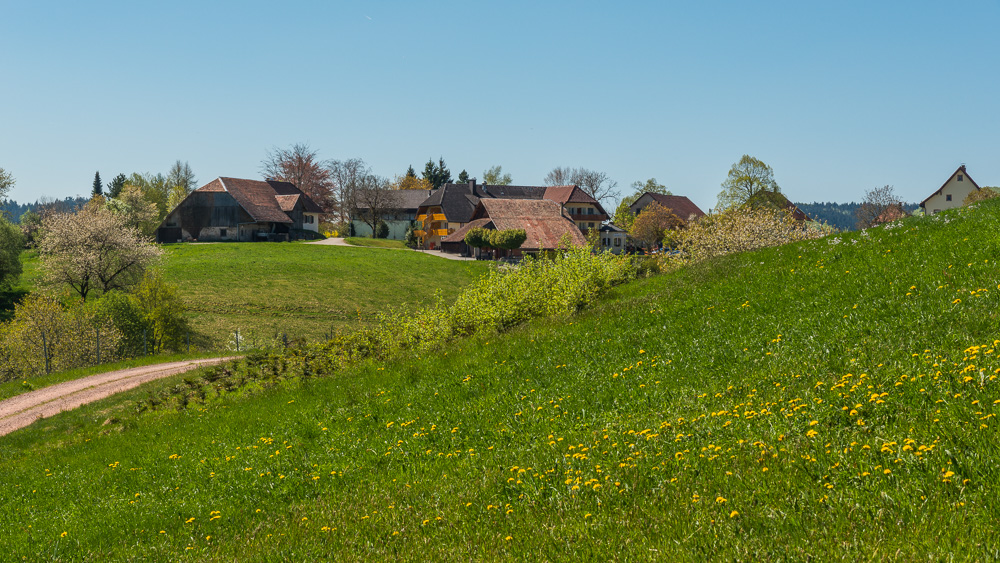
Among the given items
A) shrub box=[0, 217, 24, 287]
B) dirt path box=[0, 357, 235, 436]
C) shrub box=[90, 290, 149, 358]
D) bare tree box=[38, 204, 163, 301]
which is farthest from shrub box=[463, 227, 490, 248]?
dirt path box=[0, 357, 235, 436]

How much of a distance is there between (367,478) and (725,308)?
360 inches

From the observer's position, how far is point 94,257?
4634cm

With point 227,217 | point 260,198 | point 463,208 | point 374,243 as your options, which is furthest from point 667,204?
point 227,217

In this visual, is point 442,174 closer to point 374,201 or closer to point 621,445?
point 374,201

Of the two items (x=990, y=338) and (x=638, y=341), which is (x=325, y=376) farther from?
(x=990, y=338)

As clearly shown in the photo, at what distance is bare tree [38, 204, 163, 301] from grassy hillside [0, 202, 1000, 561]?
34.5m

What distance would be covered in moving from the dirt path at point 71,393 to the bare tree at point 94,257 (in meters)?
23.6

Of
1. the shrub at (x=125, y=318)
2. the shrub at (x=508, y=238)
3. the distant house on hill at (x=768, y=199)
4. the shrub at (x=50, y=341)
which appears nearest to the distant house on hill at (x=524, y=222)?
the shrub at (x=508, y=238)

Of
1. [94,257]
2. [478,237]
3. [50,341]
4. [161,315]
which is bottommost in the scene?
[50,341]

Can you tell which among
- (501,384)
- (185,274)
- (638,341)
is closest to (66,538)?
(501,384)

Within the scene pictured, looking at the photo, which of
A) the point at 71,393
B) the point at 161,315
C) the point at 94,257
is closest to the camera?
the point at 71,393

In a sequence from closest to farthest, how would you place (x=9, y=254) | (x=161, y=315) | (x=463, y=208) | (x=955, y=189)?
(x=161, y=315)
(x=9, y=254)
(x=955, y=189)
(x=463, y=208)

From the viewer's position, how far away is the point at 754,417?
7.63 meters

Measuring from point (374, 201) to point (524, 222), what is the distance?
37325 millimetres
